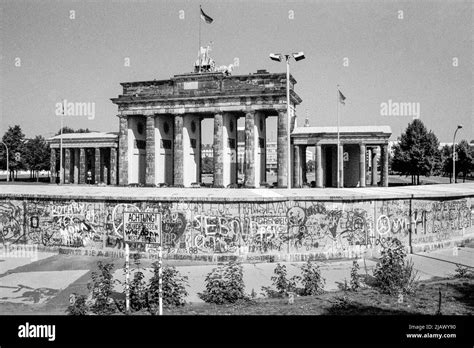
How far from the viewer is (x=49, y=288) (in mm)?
11180

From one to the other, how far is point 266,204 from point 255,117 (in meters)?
39.2

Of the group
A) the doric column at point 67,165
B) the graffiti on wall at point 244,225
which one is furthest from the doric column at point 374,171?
the doric column at point 67,165

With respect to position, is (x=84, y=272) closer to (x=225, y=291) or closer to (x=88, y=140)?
(x=225, y=291)

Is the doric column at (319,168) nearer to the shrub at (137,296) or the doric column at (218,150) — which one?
the doric column at (218,150)

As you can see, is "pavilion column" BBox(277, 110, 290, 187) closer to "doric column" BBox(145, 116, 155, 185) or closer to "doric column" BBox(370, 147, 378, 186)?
"doric column" BBox(370, 147, 378, 186)

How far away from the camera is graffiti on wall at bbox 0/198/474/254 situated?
14.7 meters

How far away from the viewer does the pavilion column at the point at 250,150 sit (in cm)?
5197

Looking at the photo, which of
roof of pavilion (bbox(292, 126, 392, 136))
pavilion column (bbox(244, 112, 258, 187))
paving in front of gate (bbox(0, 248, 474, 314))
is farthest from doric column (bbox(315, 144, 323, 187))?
paving in front of gate (bbox(0, 248, 474, 314))

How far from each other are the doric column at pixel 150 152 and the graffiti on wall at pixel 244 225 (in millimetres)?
39015
